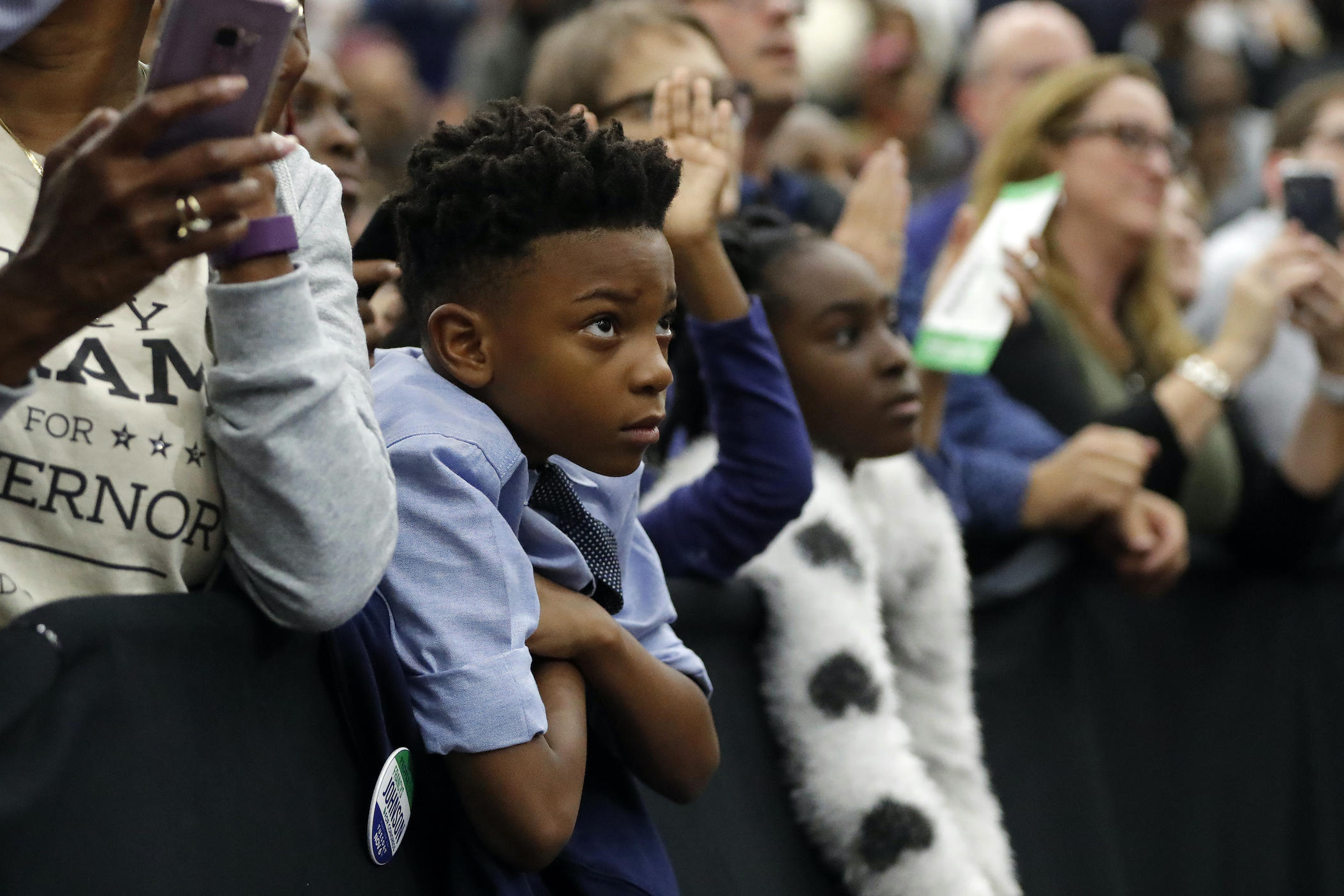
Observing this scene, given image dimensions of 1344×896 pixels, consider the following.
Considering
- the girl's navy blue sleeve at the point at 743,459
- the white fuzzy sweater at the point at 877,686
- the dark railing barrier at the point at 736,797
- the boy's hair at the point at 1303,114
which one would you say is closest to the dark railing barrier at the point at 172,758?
the dark railing barrier at the point at 736,797

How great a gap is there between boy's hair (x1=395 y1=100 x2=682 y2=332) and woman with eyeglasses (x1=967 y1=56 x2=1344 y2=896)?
6.28 ft

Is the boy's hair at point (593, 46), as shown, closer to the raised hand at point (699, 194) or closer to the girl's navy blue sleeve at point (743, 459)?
the raised hand at point (699, 194)

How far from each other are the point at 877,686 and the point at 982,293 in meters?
1.27

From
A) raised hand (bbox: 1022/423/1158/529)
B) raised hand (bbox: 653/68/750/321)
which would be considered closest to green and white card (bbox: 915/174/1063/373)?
raised hand (bbox: 1022/423/1158/529)

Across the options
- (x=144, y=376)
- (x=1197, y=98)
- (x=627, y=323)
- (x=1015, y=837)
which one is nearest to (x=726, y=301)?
(x=627, y=323)

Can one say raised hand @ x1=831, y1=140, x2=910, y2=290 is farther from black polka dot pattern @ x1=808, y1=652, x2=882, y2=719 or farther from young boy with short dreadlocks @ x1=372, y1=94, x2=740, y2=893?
young boy with short dreadlocks @ x1=372, y1=94, x2=740, y2=893

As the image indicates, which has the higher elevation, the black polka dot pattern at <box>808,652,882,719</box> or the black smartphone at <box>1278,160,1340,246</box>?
the black polka dot pattern at <box>808,652,882,719</box>

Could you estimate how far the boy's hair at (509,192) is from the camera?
1856 mm

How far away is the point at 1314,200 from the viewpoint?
4.29m

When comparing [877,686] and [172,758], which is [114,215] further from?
[877,686]

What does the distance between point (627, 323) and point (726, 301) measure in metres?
0.74

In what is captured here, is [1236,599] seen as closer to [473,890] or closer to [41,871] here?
[473,890]

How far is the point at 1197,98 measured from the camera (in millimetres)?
7418

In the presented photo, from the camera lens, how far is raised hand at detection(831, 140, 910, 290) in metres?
3.44
